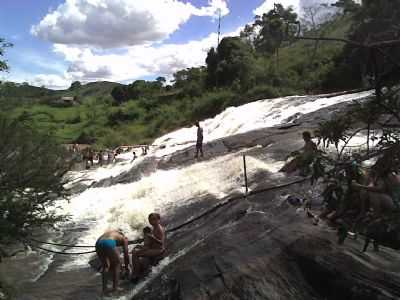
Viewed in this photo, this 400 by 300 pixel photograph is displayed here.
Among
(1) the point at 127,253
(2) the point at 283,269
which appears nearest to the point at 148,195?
(1) the point at 127,253

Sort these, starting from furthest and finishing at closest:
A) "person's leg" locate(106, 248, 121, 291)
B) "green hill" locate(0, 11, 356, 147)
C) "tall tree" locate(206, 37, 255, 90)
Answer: "tall tree" locate(206, 37, 255, 90)
"green hill" locate(0, 11, 356, 147)
"person's leg" locate(106, 248, 121, 291)

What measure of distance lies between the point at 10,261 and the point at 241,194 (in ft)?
17.7

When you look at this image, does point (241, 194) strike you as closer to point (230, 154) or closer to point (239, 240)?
point (239, 240)

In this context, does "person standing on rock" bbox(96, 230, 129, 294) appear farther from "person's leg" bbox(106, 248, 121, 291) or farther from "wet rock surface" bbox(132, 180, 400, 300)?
"wet rock surface" bbox(132, 180, 400, 300)

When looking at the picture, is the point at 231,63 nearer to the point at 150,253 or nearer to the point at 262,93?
the point at 262,93

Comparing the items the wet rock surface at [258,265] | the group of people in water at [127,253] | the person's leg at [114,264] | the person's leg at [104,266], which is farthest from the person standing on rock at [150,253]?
the person's leg at [104,266]

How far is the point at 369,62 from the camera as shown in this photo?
3918mm

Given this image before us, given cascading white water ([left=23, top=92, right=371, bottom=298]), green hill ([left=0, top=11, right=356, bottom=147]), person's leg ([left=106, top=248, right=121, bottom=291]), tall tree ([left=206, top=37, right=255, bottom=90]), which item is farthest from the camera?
tall tree ([left=206, top=37, right=255, bottom=90])

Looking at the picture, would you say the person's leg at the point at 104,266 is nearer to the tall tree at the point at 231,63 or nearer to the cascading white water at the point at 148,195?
the cascading white water at the point at 148,195

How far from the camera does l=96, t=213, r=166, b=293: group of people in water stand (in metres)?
8.20

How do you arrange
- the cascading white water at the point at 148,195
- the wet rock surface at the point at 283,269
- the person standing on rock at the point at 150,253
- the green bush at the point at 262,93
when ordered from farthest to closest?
the green bush at the point at 262,93
the cascading white water at the point at 148,195
the person standing on rock at the point at 150,253
the wet rock surface at the point at 283,269

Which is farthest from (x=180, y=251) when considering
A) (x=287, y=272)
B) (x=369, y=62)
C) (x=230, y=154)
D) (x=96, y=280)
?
(x=230, y=154)

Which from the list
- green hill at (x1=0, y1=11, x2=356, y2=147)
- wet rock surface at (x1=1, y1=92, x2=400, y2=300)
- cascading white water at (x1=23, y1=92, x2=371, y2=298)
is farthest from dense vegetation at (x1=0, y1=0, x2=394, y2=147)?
wet rock surface at (x1=1, y1=92, x2=400, y2=300)

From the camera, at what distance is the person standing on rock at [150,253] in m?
8.56
